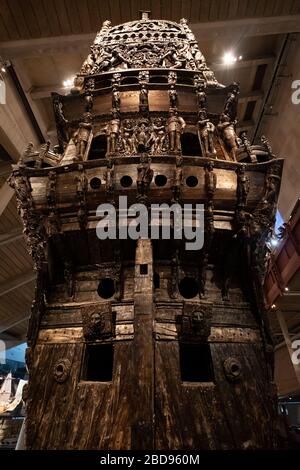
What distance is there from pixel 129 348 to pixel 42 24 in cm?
807

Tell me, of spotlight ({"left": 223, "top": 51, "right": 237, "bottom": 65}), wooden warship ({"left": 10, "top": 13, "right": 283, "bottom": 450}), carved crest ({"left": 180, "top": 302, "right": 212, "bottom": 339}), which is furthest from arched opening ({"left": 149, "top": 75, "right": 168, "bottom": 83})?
spotlight ({"left": 223, "top": 51, "right": 237, "bottom": 65})

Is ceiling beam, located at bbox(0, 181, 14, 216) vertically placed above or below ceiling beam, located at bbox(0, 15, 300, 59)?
below

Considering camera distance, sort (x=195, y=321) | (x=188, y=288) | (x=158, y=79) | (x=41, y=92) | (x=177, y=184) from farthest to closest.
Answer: (x=41, y=92)
(x=158, y=79)
(x=188, y=288)
(x=177, y=184)
(x=195, y=321)

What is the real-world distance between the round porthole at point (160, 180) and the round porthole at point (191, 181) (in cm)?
30

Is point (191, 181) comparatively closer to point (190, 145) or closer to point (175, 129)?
point (175, 129)

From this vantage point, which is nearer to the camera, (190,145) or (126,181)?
(126,181)

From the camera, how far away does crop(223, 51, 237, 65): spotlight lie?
845cm

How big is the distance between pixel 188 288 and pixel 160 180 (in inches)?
59.7

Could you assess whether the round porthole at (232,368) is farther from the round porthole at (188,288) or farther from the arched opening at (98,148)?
the arched opening at (98,148)

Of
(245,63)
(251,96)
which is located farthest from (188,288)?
(251,96)

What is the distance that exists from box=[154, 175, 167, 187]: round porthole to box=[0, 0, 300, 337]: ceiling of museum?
19.6 ft

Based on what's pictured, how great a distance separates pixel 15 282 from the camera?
38.4 ft

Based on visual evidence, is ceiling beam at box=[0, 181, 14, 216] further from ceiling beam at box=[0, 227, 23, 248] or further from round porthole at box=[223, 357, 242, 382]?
round porthole at box=[223, 357, 242, 382]

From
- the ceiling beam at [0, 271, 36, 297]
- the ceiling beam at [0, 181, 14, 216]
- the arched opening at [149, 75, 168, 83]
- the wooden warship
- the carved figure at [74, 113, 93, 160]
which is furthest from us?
the ceiling beam at [0, 271, 36, 297]
